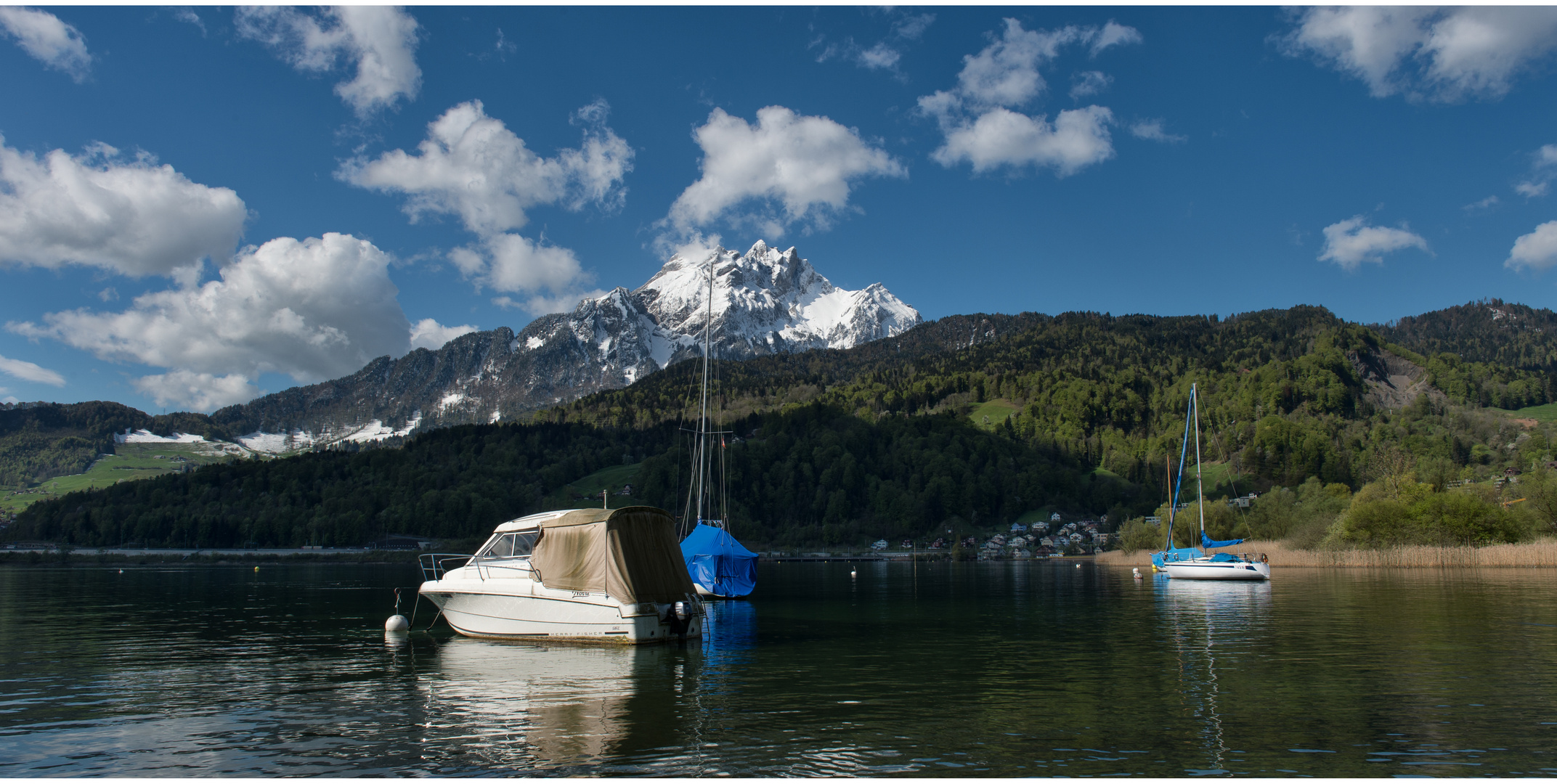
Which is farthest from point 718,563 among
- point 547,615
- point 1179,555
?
point 1179,555

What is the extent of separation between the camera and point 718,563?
184ft

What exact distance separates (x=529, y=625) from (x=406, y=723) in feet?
47.9

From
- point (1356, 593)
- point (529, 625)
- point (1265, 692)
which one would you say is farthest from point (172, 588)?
point (1356, 593)

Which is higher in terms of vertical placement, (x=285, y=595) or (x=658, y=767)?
(x=658, y=767)

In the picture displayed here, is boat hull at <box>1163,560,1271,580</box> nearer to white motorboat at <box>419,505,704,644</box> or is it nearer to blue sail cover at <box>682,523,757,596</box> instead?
blue sail cover at <box>682,523,757,596</box>

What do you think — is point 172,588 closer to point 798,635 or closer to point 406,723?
point 798,635

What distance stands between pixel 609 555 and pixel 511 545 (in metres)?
5.64

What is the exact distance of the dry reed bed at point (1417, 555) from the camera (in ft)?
240

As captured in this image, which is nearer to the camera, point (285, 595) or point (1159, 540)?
point (285, 595)

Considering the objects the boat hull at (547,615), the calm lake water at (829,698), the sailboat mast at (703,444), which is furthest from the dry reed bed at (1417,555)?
the boat hull at (547,615)

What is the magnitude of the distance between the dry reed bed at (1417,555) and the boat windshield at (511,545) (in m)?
85.2

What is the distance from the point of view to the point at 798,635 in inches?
1476

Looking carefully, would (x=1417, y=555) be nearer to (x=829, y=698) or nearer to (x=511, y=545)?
(x=829, y=698)

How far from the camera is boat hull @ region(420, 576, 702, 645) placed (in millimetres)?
30875
